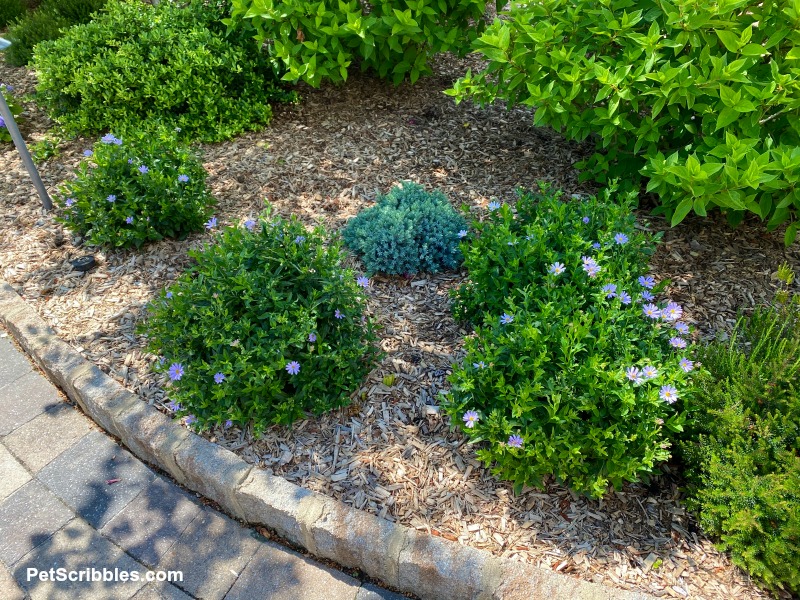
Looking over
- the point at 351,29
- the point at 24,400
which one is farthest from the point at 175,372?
the point at 351,29

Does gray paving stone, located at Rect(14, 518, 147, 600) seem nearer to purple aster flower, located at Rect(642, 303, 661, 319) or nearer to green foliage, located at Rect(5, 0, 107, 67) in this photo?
purple aster flower, located at Rect(642, 303, 661, 319)

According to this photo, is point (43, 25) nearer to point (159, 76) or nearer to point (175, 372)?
point (159, 76)

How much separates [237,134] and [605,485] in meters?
3.73

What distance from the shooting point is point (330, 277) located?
2.75 metres

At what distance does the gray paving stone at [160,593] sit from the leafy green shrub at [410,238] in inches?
72.7

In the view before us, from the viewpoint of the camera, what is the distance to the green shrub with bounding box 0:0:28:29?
22.0 feet

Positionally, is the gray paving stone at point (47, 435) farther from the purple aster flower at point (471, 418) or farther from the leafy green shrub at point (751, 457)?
the leafy green shrub at point (751, 457)

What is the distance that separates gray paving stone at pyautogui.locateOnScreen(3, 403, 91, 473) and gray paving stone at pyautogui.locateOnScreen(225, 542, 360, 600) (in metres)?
1.18

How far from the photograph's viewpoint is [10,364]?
327 cm

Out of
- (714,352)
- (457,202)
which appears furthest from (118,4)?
(714,352)

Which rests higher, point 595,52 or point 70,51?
point 595,52

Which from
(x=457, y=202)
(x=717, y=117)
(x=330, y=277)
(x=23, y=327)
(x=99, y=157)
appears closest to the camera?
(x=330, y=277)

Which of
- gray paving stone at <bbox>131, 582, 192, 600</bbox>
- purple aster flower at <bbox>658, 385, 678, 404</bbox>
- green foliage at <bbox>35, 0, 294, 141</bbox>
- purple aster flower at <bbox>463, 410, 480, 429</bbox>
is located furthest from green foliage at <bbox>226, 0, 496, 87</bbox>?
gray paving stone at <bbox>131, 582, 192, 600</bbox>

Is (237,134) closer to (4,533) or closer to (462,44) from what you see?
(462,44)
